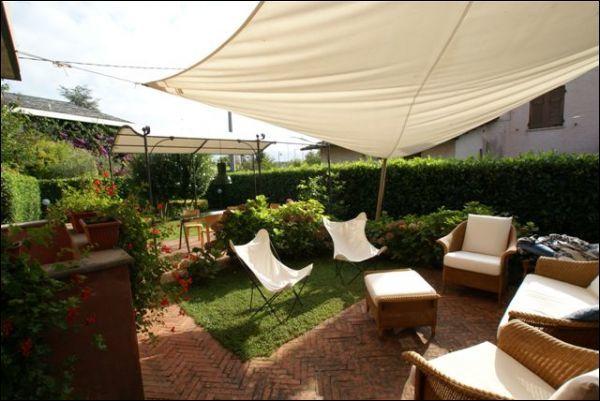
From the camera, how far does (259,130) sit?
7406 millimetres

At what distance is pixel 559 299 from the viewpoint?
2615 mm

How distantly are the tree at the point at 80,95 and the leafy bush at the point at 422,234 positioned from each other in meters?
27.1

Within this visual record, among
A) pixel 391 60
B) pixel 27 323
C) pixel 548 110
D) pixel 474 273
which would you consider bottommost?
pixel 474 273

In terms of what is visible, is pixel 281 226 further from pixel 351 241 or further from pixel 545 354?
pixel 545 354

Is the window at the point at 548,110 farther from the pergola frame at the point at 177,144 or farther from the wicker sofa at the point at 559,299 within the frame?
the pergola frame at the point at 177,144

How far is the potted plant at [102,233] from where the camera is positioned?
231 cm

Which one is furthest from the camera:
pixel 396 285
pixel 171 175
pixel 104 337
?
pixel 171 175

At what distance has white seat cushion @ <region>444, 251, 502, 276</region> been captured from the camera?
11.8 feet

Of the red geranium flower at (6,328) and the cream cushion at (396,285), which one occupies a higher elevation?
the red geranium flower at (6,328)

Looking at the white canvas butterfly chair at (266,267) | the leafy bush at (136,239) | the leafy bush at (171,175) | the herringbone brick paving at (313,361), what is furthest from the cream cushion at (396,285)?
the leafy bush at (171,175)

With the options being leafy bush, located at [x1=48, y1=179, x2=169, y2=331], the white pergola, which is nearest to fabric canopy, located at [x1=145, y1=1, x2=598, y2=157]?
the white pergola

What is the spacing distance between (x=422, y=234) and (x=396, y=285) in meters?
2.05

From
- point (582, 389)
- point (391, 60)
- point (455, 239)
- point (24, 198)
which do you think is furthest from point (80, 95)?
point (582, 389)

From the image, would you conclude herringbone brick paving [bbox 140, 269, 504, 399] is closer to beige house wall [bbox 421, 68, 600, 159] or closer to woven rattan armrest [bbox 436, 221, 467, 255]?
woven rattan armrest [bbox 436, 221, 467, 255]
